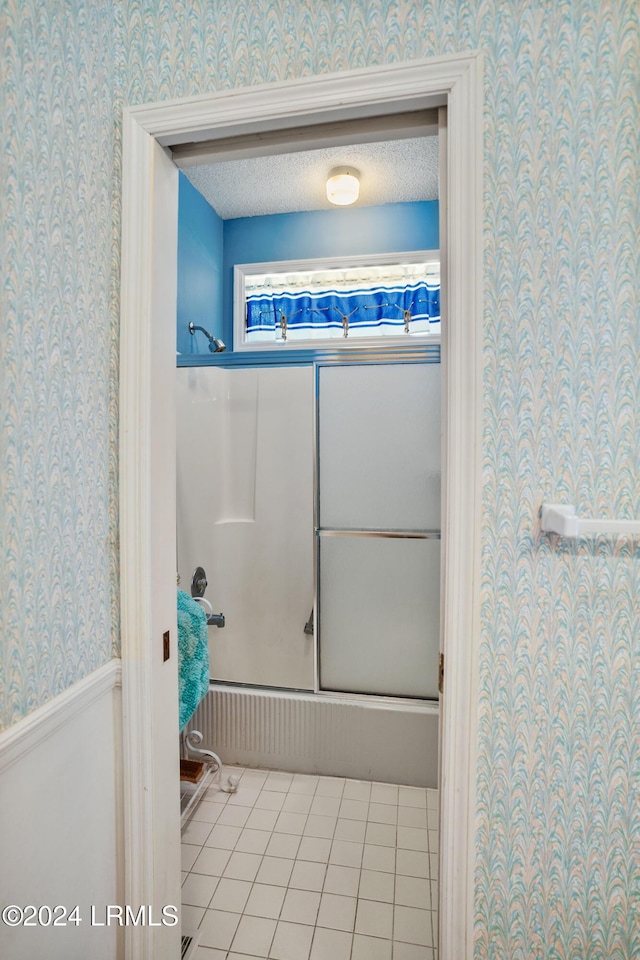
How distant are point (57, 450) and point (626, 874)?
1.26 m

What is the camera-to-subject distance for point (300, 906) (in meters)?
1.47

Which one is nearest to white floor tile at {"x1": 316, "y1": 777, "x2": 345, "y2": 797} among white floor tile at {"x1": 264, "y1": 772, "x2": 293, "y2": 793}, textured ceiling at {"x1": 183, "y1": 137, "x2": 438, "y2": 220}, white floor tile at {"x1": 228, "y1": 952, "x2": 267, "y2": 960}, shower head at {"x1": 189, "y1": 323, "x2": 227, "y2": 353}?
white floor tile at {"x1": 264, "y1": 772, "x2": 293, "y2": 793}

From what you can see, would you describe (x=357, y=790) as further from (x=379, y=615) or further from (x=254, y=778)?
(x=379, y=615)

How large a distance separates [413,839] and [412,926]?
34 centimetres

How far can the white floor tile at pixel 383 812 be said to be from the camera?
72.3 inches

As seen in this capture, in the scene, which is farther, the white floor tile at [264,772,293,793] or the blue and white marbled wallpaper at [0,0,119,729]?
the white floor tile at [264,772,293,793]

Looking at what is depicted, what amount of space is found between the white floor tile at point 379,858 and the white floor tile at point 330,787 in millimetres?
290

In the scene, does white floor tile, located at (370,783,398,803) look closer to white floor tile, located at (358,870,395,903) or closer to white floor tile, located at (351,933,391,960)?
white floor tile, located at (358,870,395,903)

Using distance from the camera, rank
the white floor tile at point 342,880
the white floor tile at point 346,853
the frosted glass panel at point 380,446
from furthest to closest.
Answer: the frosted glass panel at point 380,446, the white floor tile at point 346,853, the white floor tile at point 342,880

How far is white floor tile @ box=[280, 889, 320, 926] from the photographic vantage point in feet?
4.69

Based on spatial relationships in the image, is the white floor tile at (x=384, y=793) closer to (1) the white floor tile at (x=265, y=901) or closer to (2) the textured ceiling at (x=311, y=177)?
(1) the white floor tile at (x=265, y=901)

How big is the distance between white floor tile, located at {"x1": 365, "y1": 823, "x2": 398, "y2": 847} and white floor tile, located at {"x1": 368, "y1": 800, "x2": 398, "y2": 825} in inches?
1.0

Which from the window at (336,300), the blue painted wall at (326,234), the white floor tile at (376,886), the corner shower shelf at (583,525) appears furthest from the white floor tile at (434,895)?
the blue painted wall at (326,234)

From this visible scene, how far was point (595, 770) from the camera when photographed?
0.88 metres
